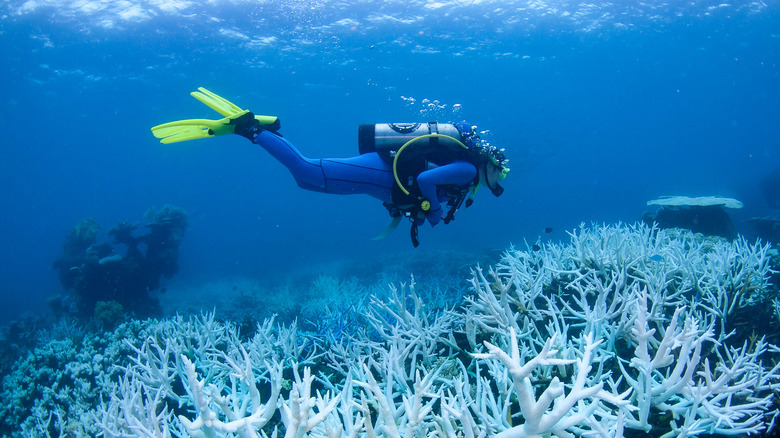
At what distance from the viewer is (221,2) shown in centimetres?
1958

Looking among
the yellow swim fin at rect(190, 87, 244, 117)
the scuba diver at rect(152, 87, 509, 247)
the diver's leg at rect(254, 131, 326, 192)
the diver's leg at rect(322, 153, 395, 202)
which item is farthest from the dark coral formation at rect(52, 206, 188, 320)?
the diver's leg at rect(322, 153, 395, 202)

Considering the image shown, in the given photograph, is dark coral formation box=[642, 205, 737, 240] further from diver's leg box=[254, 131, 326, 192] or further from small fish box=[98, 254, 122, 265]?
small fish box=[98, 254, 122, 265]

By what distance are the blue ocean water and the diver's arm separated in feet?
57.6

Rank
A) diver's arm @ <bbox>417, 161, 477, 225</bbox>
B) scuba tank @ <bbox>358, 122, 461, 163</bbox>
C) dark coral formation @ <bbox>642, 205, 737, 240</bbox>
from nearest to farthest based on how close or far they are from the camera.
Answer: diver's arm @ <bbox>417, 161, 477, 225</bbox>
scuba tank @ <bbox>358, 122, 461, 163</bbox>
dark coral formation @ <bbox>642, 205, 737, 240</bbox>

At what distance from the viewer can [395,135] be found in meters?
5.18

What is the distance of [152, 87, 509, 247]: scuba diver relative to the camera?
16.3 ft

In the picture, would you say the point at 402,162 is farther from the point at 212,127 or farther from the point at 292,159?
the point at 212,127

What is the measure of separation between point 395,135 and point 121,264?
1180 centimetres

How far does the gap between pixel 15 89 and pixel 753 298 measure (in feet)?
130

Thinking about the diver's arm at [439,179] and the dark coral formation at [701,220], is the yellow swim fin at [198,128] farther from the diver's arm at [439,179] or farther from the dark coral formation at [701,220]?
the dark coral formation at [701,220]

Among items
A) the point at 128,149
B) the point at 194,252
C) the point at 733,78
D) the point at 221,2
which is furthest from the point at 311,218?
the point at 733,78

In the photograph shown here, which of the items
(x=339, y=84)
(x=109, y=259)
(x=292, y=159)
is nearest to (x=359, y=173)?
(x=292, y=159)

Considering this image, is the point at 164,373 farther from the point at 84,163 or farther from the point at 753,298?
the point at 84,163

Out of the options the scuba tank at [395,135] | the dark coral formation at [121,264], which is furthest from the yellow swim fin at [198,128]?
the dark coral formation at [121,264]
